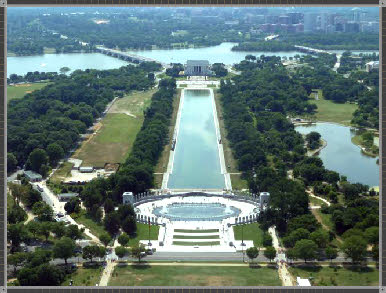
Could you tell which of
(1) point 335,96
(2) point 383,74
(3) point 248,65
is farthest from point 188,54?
(2) point 383,74

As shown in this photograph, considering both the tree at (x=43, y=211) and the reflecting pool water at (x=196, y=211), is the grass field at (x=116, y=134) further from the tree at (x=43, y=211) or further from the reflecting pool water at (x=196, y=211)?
the reflecting pool water at (x=196, y=211)

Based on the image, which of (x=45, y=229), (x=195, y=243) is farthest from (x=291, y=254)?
(x=45, y=229)

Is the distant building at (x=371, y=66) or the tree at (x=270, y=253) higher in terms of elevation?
the distant building at (x=371, y=66)

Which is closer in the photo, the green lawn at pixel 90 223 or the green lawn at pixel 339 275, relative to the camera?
the green lawn at pixel 339 275

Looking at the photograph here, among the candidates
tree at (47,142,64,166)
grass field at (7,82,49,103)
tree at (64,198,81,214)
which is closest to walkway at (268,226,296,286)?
tree at (64,198,81,214)

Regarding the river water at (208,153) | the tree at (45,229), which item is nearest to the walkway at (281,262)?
the river water at (208,153)

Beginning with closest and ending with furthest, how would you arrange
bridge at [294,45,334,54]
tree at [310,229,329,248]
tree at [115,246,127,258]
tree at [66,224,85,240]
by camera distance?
tree at [115,246,127,258], tree at [310,229,329,248], tree at [66,224,85,240], bridge at [294,45,334,54]

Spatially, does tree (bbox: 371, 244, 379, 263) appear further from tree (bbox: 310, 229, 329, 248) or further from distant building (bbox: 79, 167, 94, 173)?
distant building (bbox: 79, 167, 94, 173)
